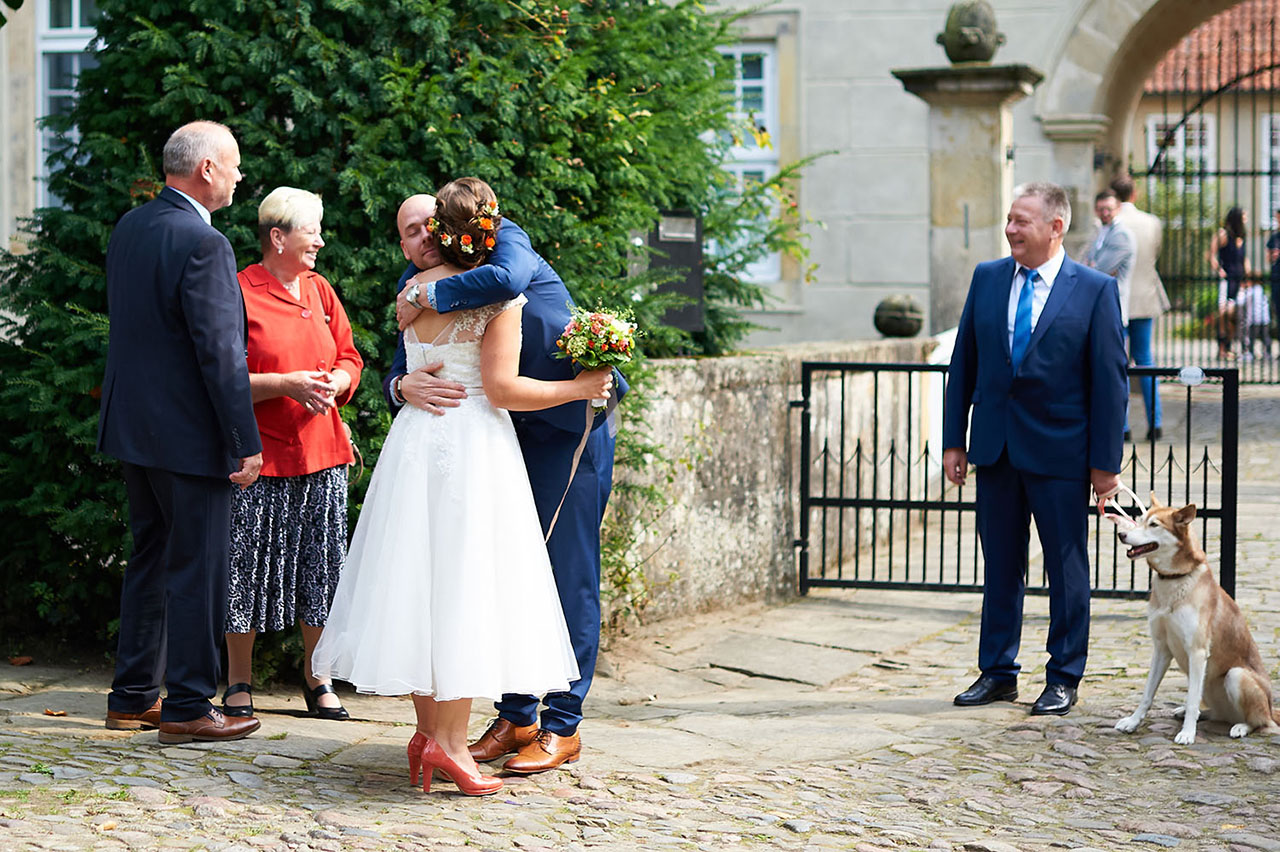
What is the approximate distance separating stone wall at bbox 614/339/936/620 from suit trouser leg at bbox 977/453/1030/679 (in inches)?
66.9

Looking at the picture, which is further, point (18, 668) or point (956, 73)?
point (956, 73)

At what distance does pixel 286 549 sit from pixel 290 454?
13.1 inches

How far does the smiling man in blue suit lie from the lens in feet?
18.6

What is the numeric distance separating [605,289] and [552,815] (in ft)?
8.59

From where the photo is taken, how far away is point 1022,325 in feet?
18.9

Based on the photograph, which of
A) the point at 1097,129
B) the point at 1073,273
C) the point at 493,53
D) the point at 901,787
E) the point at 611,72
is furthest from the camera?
the point at 1097,129

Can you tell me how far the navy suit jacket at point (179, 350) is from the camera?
4.86m

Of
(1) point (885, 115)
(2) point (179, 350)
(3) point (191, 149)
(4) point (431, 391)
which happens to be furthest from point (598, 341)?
(1) point (885, 115)

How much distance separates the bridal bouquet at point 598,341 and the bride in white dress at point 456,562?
7 centimetres

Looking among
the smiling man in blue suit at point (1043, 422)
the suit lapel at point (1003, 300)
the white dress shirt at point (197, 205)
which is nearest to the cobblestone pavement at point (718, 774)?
the smiling man in blue suit at point (1043, 422)

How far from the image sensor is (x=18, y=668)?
607 centimetres

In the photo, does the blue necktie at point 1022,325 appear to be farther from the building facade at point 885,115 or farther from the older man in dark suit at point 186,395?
the building facade at point 885,115

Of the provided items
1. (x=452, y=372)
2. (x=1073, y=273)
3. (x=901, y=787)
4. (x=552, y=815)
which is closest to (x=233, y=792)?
(x=552, y=815)

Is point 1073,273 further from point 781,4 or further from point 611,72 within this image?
point 781,4
